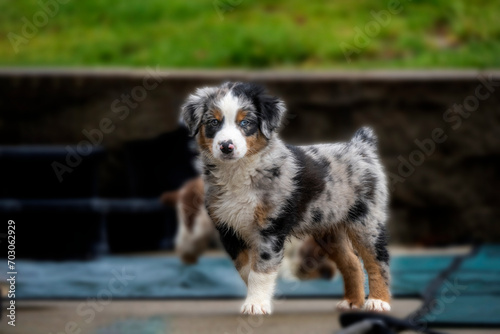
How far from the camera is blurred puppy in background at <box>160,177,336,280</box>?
7035mm

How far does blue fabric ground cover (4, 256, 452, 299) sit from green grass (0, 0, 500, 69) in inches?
135

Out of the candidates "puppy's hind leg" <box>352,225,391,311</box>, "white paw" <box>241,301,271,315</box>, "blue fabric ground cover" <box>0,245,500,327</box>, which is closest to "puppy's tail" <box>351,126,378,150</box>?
"puppy's hind leg" <box>352,225,391,311</box>

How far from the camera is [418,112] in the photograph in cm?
966

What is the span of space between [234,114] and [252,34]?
896 centimetres

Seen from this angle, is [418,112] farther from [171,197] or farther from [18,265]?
[18,265]

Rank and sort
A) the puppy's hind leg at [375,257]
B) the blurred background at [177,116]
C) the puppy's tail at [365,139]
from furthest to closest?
the blurred background at [177,116]
the puppy's tail at [365,139]
the puppy's hind leg at [375,257]

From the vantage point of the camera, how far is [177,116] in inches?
334

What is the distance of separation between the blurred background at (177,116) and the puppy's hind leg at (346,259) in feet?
10.5

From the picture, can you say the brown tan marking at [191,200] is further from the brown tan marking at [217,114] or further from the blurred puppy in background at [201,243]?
the brown tan marking at [217,114]

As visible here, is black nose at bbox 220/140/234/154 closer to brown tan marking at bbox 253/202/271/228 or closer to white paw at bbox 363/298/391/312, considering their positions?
brown tan marking at bbox 253/202/271/228

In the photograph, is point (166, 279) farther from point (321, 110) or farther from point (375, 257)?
point (375, 257)

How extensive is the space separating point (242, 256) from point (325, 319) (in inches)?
33.0

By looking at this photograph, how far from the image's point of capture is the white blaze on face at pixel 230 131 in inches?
97.0

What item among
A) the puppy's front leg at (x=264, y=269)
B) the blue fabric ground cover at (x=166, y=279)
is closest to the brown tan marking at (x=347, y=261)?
the puppy's front leg at (x=264, y=269)
